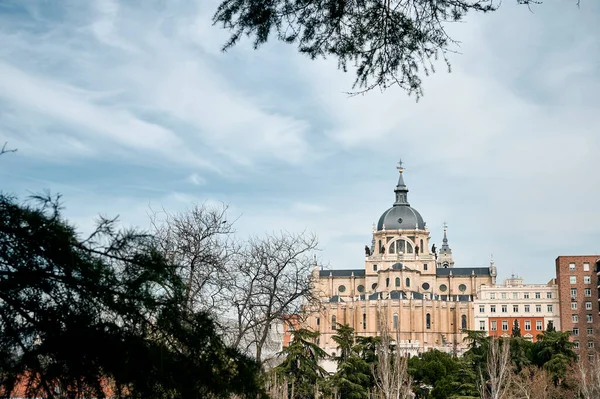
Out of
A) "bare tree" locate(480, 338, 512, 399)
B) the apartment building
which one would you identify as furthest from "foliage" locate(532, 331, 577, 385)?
the apartment building

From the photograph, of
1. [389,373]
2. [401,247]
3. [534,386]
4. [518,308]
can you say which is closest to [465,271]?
[401,247]

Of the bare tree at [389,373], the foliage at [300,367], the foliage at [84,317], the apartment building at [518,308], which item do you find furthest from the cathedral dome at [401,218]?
the foliage at [84,317]

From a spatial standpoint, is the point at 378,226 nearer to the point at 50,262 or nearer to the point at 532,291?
the point at 532,291

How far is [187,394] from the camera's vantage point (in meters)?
6.27

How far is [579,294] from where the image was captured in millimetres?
83875

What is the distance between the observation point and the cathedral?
104 meters

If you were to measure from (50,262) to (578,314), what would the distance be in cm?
8546

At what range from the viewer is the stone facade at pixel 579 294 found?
82.1 m

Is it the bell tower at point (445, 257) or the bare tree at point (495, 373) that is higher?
the bell tower at point (445, 257)

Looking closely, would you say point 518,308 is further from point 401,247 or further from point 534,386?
point 534,386

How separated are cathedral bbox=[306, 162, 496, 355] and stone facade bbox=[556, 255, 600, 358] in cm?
1752

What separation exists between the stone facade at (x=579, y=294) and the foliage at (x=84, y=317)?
81287 mm

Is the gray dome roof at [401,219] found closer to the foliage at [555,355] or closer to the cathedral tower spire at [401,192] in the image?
the cathedral tower spire at [401,192]

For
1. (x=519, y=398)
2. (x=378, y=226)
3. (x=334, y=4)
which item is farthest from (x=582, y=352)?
(x=334, y=4)
